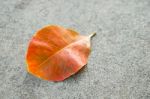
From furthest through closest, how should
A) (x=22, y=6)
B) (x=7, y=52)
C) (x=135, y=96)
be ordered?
(x=22, y=6) < (x=7, y=52) < (x=135, y=96)

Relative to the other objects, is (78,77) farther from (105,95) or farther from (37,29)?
(37,29)

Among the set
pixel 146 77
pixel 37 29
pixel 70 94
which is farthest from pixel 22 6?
pixel 146 77

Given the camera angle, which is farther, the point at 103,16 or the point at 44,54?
the point at 103,16

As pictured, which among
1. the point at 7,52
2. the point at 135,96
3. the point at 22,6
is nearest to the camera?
the point at 135,96
